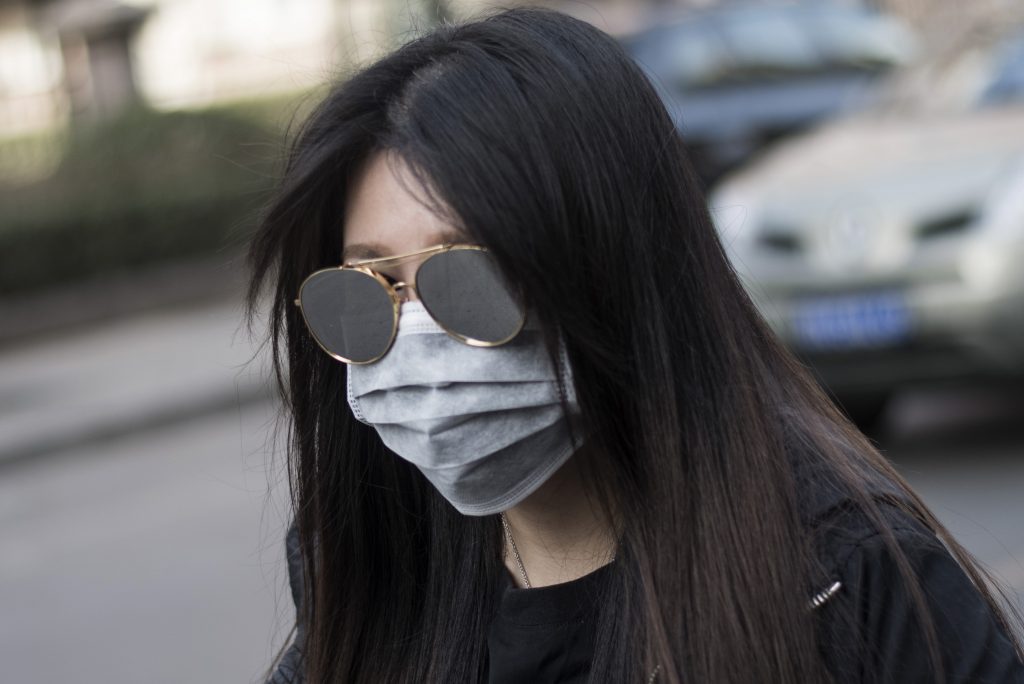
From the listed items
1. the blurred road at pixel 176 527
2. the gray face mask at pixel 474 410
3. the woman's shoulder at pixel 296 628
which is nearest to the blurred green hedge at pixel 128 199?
the blurred road at pixel 176 527

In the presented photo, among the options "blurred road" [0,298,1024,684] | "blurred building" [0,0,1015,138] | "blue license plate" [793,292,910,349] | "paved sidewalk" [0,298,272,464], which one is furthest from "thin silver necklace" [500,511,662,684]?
"blurred building" [0,0,1015,138]

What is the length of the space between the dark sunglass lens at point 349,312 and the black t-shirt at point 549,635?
341 mm

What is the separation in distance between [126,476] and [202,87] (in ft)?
51.5

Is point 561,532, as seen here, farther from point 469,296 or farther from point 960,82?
point 960,82

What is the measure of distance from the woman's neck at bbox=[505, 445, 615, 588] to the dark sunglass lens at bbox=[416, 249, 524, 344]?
0.61 ft

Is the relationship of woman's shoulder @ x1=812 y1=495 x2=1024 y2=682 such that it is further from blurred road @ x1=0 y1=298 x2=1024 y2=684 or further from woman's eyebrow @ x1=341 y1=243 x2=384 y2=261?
blurred road @ x1=0 y1=298 x2=1024 y2=684

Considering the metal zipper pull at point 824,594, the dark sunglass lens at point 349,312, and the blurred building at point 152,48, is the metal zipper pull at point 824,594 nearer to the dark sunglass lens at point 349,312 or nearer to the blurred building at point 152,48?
the dark sunglass lens at point 349,312

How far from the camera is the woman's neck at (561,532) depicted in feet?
5.41

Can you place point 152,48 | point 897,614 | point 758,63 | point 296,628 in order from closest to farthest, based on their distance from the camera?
point 897,614 → point 296,628 → point 758,63 → point 152,48

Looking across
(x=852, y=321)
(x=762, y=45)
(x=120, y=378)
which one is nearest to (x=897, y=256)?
(x=852, y=321)

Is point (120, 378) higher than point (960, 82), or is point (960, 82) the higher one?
point (960, 82)

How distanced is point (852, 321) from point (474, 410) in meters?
3.89

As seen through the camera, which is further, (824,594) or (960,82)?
(960,82)

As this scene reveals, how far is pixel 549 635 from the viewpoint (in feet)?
5.34
